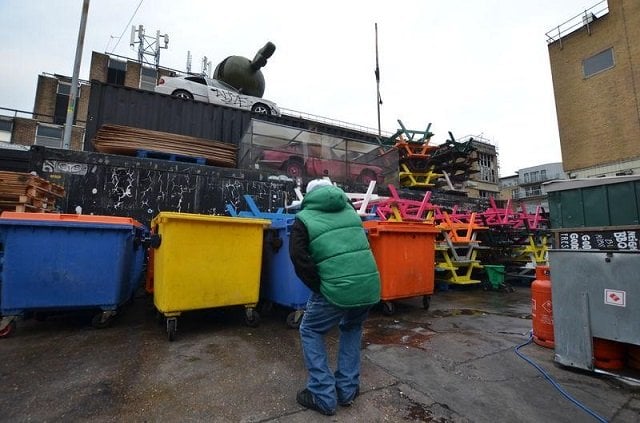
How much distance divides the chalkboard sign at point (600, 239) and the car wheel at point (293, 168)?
5710 millimetres

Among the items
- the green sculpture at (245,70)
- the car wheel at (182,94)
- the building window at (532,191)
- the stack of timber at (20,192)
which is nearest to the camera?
the stack of timber at (20,192)

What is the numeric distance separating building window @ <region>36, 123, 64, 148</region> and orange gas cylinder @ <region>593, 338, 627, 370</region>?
30591 millimetres

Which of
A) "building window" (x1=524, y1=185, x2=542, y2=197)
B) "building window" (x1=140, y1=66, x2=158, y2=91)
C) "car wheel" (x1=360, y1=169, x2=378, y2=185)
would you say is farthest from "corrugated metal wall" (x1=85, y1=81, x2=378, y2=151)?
"building window" (x1=524, y1=185, x2=542, y2=197)

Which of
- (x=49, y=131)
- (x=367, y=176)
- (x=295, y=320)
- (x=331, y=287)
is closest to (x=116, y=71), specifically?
(x=49, y=131)

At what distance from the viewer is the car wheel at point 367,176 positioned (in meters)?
9.56

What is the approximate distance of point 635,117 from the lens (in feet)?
60.0

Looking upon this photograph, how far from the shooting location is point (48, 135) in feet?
77.3

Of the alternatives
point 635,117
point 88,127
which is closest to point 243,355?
point 88,127

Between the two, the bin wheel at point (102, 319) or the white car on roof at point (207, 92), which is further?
the white car on roof at point (207, 92)

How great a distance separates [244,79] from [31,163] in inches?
395

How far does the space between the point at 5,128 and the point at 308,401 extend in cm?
3091

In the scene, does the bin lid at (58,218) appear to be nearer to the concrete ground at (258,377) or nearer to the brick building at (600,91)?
the concrete ground at (258,377)

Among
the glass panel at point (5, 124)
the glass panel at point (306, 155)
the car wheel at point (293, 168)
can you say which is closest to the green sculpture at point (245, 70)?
the glass panel at point (306, 155)

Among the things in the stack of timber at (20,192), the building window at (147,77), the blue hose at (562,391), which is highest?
the building window at (147,77)
